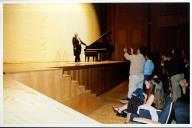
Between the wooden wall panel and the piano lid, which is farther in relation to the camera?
the piano lid

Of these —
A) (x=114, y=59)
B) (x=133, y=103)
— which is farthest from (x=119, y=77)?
(x=133, y=103)

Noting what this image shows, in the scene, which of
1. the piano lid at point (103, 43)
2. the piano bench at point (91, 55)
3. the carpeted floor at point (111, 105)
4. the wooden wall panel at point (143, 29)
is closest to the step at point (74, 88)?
the carpeted floor at point (111, 105)

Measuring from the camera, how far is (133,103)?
4.04 m

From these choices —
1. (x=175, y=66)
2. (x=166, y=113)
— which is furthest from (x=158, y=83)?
(x=166, y=113)

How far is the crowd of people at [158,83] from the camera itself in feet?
12.1

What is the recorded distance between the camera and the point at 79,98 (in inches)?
211

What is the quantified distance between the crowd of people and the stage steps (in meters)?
0.79

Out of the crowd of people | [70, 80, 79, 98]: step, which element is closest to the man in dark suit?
[70, 80, 79, 98]: step

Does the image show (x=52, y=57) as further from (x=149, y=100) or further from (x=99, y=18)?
(x=149, y=100)

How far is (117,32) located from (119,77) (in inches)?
64.9

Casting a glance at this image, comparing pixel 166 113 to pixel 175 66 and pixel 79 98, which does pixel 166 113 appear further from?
pixel 79 98

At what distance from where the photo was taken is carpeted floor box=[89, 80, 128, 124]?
14.3 feet

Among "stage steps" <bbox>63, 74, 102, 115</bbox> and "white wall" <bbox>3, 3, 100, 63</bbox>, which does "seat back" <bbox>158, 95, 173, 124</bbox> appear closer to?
"stage steps" <bbox>63, 74, 102, 115</bbox>

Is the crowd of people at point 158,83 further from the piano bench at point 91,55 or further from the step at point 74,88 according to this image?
the piano bench at point 91,55
